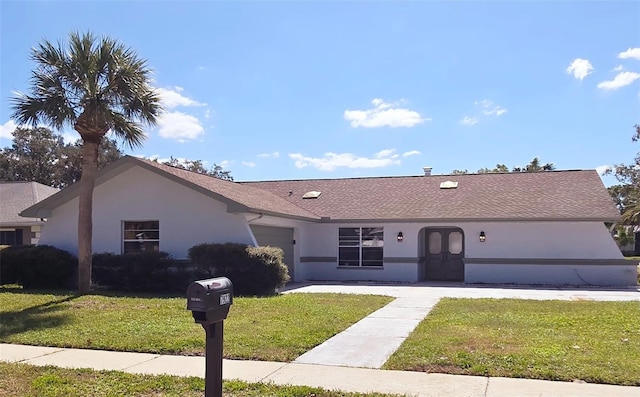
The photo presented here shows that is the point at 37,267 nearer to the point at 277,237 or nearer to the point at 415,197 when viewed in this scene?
the point at 277,237

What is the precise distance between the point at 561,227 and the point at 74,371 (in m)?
17.3

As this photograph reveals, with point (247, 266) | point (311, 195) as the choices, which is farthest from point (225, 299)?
point (311, 195)

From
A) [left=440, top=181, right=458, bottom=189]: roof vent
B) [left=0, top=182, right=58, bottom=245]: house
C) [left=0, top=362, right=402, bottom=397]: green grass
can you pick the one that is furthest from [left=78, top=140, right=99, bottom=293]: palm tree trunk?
[left=440, top=181, right=458, bottom=189]: roof vent

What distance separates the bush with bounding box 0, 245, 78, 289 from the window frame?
1723mm

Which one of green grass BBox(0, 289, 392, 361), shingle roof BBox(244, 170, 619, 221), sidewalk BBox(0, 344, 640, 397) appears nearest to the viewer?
sidewalk BBox(0, 344, 640, 397)

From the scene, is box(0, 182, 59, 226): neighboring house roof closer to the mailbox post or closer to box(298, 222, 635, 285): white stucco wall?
box(298, 222, 635, 285): white stucco wall

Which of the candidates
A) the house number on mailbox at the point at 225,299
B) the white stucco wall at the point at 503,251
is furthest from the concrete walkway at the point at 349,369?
the white stucco wall at the point at 503,251

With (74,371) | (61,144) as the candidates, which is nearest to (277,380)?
(74,371)

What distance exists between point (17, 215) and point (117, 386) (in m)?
23.3

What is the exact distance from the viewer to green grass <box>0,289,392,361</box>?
28.0ft

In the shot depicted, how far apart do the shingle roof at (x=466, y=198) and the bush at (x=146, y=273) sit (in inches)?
286

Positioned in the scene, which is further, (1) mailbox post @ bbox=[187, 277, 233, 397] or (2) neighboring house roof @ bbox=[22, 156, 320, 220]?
(2) neighboring house roof @ bbox=[22, 156, 320, 220]

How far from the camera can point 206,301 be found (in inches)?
181

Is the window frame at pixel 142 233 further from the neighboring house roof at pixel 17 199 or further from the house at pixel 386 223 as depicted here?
the neighboring house roof at pixel 17 199
